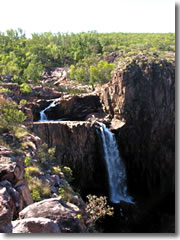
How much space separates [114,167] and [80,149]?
315cm

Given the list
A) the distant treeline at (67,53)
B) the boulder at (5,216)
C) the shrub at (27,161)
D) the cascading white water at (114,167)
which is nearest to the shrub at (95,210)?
the shrub at (27,161)

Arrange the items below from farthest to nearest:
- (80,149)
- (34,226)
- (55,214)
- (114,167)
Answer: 1. (114,167)
2. (80,149)
3. (55,214)
4. (34,226)

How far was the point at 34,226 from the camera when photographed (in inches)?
203

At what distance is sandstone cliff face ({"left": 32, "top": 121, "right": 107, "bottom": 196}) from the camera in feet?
56.7

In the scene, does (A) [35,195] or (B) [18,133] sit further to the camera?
(B) [18,133]

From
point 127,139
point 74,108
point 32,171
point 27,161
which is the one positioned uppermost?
point 27,161

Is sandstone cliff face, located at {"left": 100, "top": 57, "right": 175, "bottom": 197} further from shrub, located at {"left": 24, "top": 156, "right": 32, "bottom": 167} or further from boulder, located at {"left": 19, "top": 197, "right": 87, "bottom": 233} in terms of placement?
boulder, located at {"left": 19, "top": 197, "right": 87, "bottom": 233}

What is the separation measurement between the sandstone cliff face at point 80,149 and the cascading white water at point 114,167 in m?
0.49

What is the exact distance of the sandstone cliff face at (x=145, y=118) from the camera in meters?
19.3

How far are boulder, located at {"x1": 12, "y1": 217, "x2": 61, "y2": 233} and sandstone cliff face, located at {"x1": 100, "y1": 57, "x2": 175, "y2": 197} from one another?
579 inches

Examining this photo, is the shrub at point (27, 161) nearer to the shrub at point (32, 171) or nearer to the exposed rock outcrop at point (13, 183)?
the shrub at point (32, 171)

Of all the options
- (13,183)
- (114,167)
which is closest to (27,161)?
(13,183)

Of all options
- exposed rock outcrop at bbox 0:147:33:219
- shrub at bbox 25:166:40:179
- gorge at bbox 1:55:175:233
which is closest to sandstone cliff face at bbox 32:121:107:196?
gorge at bbox 1:55:175:233

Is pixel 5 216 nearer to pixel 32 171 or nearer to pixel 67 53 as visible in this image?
pixel 32 171
